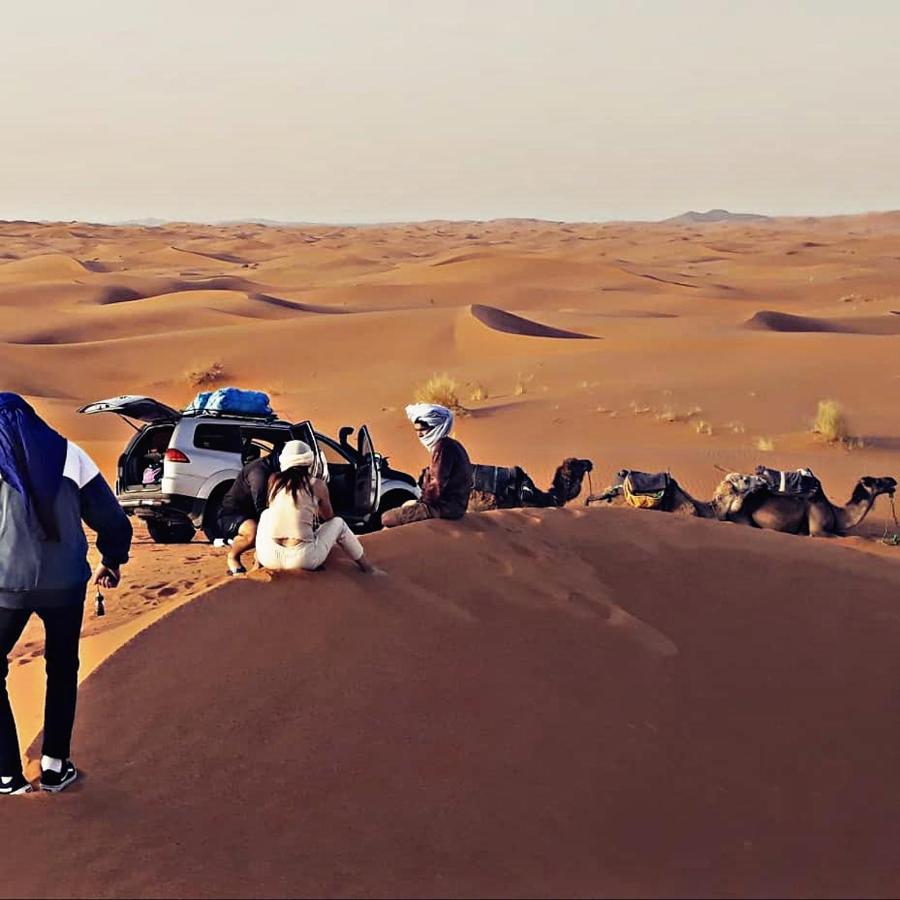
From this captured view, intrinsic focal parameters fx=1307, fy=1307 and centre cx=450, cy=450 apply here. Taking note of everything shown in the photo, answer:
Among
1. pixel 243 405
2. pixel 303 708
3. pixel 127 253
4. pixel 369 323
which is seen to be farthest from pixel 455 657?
pixel 127 253

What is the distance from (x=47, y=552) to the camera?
579 centimetres

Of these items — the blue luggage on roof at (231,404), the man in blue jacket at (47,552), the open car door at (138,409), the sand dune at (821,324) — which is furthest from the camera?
the sand dune at (821,324)

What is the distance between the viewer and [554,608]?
328 inches

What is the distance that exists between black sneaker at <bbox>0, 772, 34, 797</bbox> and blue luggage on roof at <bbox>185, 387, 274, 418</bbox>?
740cm

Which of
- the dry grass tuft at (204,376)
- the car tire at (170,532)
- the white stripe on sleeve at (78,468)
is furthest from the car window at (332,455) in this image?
the dry grass tuft at (204,376)

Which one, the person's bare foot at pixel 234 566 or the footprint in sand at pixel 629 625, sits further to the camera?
the person's bare foot at pixel 234 566

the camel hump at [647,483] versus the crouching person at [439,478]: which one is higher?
the crouching person at [439,478]

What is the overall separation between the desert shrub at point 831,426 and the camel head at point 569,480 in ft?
20.4

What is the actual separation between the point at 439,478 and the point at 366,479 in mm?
2097

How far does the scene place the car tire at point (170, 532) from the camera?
13681 millimetres

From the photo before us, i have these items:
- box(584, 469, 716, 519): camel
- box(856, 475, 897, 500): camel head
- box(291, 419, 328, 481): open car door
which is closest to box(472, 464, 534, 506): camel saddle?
box(584, 469, 716, 519): camel

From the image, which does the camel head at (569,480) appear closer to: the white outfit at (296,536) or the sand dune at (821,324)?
the white outfit at (296,536)

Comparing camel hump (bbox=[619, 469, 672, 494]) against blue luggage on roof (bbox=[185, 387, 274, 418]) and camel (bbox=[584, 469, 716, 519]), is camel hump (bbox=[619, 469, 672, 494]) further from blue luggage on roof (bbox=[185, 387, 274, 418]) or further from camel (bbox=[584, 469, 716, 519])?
blue luggage on roof (bbox=[185, 387, 274, 418])

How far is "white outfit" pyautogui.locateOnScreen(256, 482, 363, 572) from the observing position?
7.68 meters
